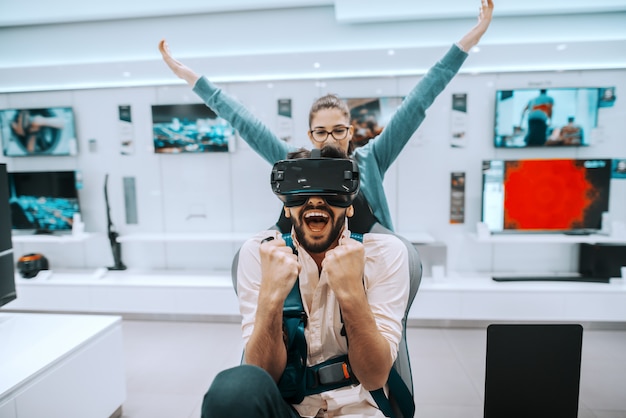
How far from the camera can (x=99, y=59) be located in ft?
11.4

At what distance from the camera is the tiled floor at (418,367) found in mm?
2055

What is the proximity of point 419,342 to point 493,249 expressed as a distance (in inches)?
47.7

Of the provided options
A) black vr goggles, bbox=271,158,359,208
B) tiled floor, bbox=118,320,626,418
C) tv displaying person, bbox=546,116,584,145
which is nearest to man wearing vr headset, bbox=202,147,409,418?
black vr goggles, bbox=271,158,359,208

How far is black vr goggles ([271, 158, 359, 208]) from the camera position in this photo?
2.80 feet

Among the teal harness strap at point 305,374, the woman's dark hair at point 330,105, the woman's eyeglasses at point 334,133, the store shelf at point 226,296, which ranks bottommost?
the store shelf at point 226,296

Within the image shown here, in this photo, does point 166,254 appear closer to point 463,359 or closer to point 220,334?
point 220,334

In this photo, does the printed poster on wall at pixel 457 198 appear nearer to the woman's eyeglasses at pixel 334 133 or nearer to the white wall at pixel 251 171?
the white wall at pixel 251 171

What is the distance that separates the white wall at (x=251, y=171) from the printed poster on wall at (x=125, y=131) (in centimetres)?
6

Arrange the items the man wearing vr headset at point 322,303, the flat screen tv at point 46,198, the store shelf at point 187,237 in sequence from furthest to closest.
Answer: the flat screen tv at point 46,198
the store shelf at point 187,237
the man wearing vr headset at point 322,303

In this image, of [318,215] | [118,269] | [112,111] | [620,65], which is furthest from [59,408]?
[620,65]

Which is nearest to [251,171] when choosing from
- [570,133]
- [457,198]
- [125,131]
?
[125,131]

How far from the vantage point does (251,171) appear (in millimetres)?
3418

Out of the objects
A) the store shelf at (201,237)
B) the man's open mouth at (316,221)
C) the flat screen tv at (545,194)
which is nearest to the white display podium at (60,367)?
the man's open mouth at (316,221)

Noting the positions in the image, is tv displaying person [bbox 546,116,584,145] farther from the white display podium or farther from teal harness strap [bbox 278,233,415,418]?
the white display podium
